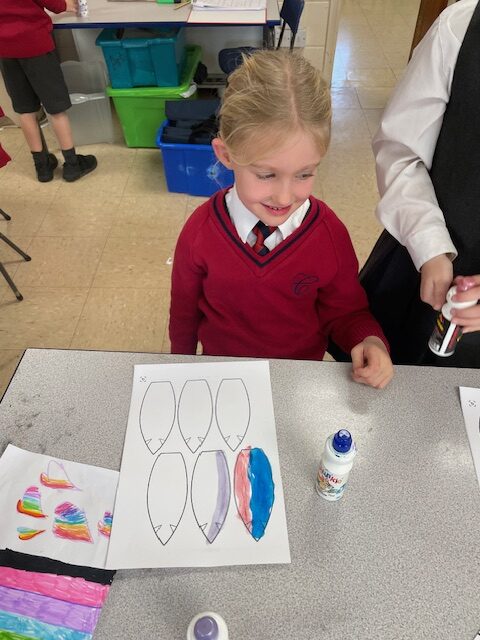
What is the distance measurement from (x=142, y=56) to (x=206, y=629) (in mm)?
2604

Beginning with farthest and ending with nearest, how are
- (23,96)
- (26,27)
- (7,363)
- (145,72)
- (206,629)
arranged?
(145,72) → (23,96) → (26,27) → (7,363) → (206,629)

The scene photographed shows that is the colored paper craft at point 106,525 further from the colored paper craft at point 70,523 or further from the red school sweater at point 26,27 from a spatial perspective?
the red school sweater at point 26,27

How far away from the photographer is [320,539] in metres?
0.59

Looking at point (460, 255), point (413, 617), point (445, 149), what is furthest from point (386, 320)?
point (413, 617)

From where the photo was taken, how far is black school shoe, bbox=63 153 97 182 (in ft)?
8.33

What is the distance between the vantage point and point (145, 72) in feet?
8.03

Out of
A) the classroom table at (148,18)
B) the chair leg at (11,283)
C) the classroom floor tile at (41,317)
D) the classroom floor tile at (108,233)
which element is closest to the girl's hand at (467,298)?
the classroom floor tile at (108,233)

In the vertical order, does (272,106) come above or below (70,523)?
above

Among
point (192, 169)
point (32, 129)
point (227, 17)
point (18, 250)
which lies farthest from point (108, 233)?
point (227, 17)

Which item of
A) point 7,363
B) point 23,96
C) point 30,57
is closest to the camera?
point 7,363

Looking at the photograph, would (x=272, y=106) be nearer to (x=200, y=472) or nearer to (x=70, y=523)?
(x=200, y=472)

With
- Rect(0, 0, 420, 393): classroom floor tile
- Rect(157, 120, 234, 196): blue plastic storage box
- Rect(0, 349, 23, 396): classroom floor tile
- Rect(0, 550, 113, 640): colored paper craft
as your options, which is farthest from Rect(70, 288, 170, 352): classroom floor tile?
Rect(0, 550, 113, 640): colored paper craft

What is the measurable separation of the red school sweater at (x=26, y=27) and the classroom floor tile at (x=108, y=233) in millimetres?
658

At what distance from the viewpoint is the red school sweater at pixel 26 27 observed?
6.47 feet
